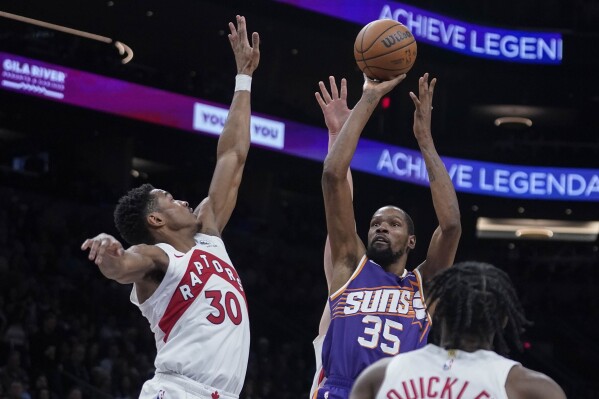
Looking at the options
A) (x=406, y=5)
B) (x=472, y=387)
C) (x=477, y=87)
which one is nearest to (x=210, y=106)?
(x=406, y=5)

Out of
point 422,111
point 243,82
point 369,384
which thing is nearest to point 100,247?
point 369,384

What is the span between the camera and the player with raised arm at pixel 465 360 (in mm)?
3203

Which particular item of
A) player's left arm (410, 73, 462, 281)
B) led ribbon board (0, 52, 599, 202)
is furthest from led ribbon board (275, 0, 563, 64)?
player's left arm (410, 73, 462, 281)

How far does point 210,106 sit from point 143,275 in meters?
13.3

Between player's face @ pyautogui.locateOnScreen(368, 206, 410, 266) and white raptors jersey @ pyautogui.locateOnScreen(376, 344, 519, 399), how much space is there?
2.28 m

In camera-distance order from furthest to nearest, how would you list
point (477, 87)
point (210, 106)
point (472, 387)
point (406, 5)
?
point (477, 87), point (406, 5), point (210, 106), point (472, 387)

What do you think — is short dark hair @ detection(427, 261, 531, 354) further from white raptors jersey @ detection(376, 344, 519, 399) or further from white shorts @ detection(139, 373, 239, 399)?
white shorts @ detection(139, 373, 239, 399)

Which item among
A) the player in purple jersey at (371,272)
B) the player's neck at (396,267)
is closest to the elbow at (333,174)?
the player in purple jersey at (371,272)

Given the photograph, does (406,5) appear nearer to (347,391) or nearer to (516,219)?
(516,219)

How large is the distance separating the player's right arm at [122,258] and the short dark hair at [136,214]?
0.36 m

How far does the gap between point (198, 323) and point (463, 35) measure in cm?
1796

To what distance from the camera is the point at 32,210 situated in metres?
15.5

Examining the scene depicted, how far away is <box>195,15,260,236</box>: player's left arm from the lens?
18.9 feet

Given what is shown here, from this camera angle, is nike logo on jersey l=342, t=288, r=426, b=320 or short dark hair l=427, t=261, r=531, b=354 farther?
nike logo on jersey l=342, t=288, r=426, b=320
